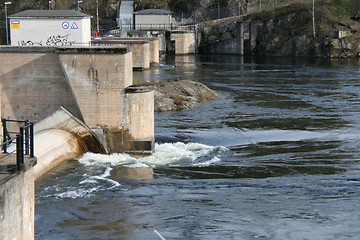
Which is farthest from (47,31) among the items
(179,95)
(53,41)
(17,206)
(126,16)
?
(126,16)

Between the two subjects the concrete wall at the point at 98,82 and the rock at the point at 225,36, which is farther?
the rock at the point at 225,36

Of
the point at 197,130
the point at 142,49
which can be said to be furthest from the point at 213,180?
the point at 142,49

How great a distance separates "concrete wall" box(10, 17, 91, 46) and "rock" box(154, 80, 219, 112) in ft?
38.6

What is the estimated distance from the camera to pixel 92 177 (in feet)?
83.6

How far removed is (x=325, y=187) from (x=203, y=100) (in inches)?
978

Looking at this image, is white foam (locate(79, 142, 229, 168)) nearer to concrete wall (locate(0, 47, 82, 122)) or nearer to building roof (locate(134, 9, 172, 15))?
concrete wall (locate(0, 47, 82, 122))

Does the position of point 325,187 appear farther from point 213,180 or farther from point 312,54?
point 312,54

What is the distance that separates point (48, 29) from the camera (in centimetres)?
3359

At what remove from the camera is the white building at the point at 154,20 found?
9888 cm

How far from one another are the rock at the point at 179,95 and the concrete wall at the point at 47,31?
38.6ft

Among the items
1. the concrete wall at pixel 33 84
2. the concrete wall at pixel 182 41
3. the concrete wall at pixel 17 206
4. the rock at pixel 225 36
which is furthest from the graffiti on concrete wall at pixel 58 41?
the rock at pixel 225 36

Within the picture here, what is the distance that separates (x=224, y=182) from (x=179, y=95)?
2263 centimetres

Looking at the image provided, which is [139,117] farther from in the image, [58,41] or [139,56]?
[139,56]

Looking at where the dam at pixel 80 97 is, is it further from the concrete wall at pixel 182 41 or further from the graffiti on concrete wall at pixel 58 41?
the concrete wall at pixel 182 41
